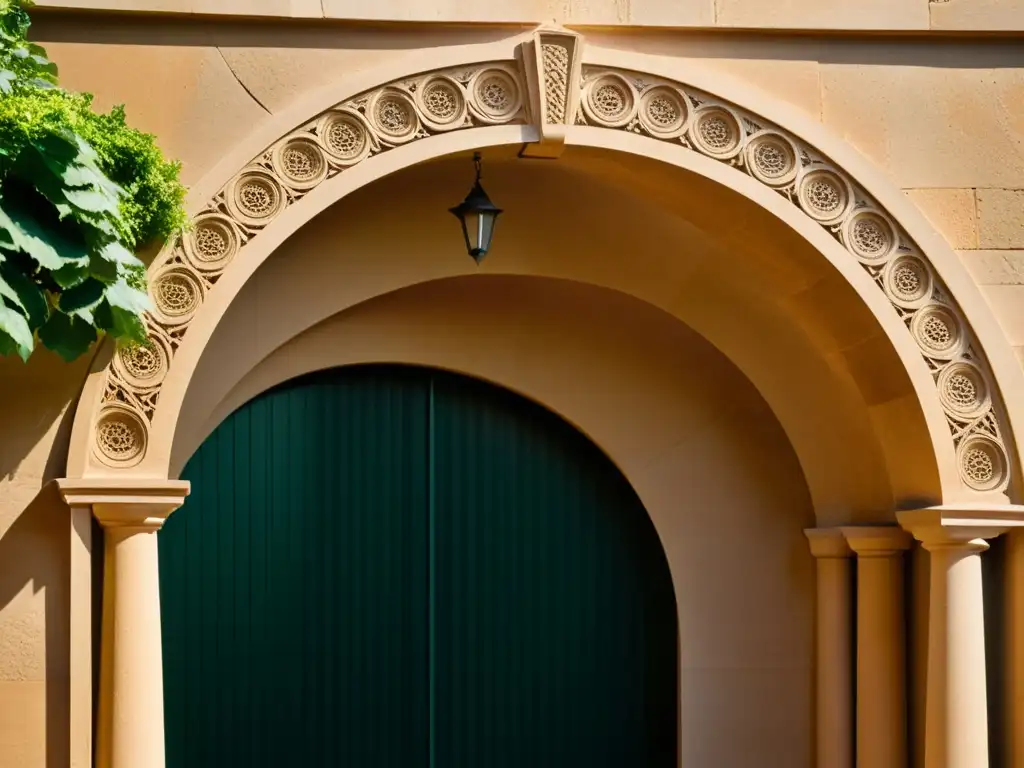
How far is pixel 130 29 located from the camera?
8297 millimetres

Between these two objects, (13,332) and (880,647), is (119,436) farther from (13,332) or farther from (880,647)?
(880,647)

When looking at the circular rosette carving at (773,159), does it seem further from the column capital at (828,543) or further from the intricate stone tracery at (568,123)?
the column capital at (828,543)

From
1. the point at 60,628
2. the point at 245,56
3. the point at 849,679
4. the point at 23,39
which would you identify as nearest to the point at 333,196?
the point at 245,56

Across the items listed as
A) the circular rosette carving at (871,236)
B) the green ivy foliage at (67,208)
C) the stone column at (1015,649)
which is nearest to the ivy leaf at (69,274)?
the green ivy foliage at (67,208)

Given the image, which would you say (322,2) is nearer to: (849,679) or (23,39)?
(23,39)

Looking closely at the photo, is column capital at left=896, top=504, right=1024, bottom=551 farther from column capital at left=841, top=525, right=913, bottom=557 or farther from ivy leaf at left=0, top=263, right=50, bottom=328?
ivy leaf at left=0, top=263, right=50, bottom=328

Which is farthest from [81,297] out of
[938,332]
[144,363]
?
[938,332]

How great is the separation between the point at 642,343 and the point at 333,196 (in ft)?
8.11

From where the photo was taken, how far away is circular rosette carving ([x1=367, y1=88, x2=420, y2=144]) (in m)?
8.38

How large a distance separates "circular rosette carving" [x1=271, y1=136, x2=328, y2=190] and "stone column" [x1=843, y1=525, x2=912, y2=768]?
3.45m

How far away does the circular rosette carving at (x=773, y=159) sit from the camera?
867 cm

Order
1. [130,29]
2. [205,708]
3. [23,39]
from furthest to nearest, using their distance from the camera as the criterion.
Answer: [205,708], [130,29], [23,39]

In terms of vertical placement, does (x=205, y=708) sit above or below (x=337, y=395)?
below

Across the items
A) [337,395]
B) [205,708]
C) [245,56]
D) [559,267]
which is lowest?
[205,708]
